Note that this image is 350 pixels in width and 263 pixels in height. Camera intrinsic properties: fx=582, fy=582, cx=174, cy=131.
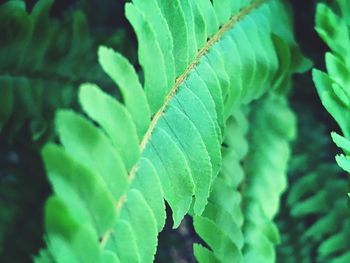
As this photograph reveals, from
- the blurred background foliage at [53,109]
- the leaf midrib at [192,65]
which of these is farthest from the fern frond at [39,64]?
the leaf midrib at [192,65]

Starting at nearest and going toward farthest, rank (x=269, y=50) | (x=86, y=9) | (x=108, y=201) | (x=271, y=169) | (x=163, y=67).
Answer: (x=108, y=201), (x=163, y=67), (x=269, y=50), (x=271, y=169), (x=86, y=9)

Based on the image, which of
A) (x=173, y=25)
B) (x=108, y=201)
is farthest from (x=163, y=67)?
(x=108, y=201)

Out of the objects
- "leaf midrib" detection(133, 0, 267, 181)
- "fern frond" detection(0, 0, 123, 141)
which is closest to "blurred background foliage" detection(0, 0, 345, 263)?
"fern frond" detection(0, 0, 123, 141)

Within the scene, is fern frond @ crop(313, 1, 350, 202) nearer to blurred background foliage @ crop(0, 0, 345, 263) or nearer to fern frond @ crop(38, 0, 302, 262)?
fern frond @ crop(38, 0, 302, 262)

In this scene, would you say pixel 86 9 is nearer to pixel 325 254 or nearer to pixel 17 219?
pixel 17 219

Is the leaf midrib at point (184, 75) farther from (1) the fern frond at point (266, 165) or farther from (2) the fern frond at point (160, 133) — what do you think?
(1) the fern frond at point (266, 165)

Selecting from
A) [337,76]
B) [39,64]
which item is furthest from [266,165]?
[39,64]
